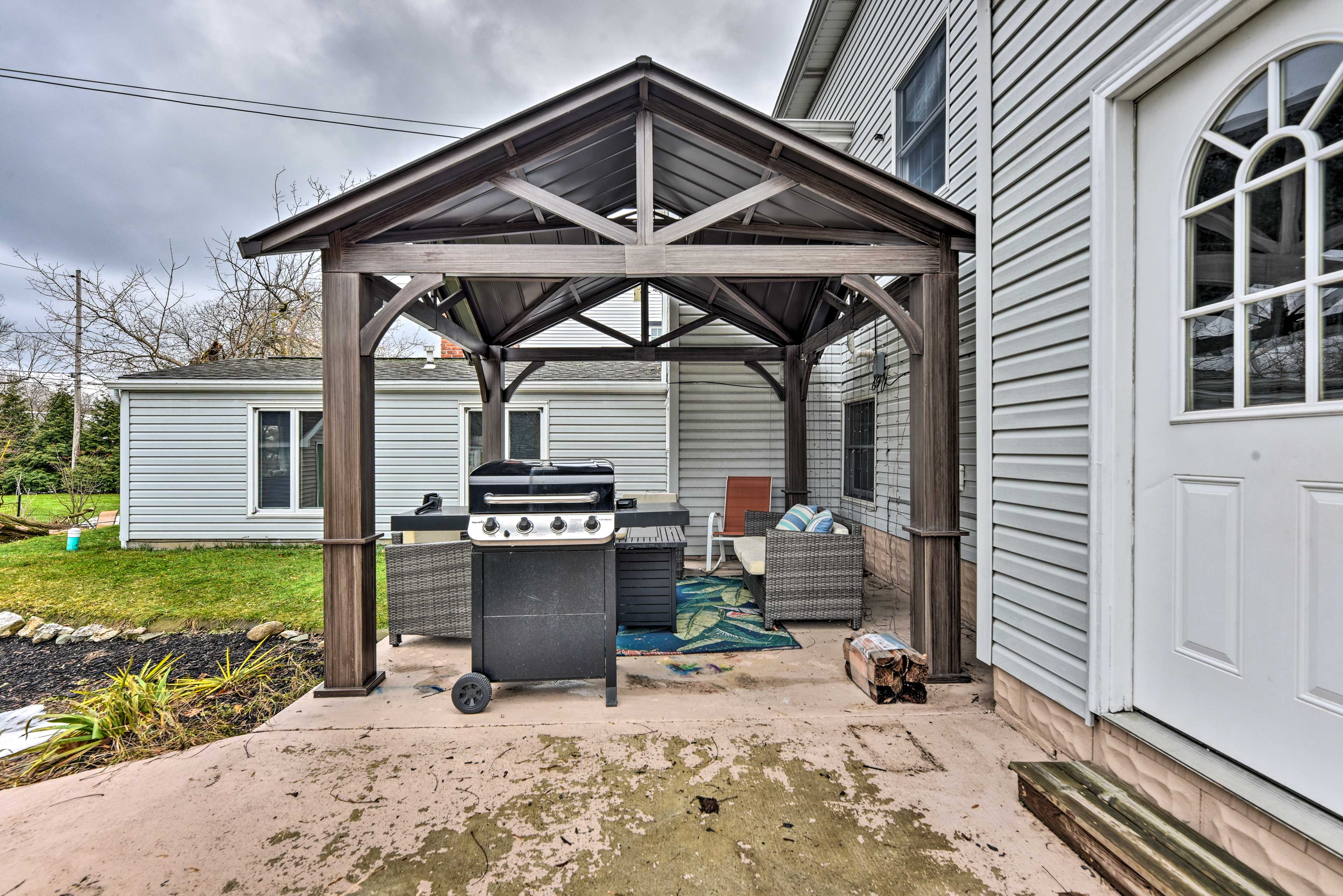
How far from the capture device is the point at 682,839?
6.43 feet

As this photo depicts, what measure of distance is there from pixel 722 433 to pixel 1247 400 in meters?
6.06

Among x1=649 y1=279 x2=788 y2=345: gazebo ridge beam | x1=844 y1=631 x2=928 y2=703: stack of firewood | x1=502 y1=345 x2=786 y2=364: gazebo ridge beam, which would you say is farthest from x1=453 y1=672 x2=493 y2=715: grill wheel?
x1=649 y1=279 x2=788 y2=345: gazebo ridge beam

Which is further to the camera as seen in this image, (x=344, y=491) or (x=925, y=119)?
(x=925, y=119)

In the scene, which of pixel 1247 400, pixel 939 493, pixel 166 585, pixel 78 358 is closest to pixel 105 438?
pixel 78 358

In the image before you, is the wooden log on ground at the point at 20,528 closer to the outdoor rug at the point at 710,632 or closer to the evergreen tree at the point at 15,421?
the evergreen tree at the point at 15,421

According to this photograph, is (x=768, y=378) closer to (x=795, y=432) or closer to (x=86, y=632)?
(x=795, y=432)

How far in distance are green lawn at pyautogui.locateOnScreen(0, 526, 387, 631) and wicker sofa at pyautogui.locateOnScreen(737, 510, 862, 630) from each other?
327cm

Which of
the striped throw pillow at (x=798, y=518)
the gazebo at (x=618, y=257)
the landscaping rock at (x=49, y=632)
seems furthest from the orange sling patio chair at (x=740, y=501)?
the landscaping rock at (x=49, y=632)

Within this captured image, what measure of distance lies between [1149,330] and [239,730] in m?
4.48

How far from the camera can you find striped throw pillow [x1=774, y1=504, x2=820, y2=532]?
4695mm

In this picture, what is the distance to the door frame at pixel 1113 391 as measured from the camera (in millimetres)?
2096

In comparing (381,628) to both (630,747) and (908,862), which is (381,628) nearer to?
(630,747)

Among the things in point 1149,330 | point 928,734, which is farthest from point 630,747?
point 1149,330

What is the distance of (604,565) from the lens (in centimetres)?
296
